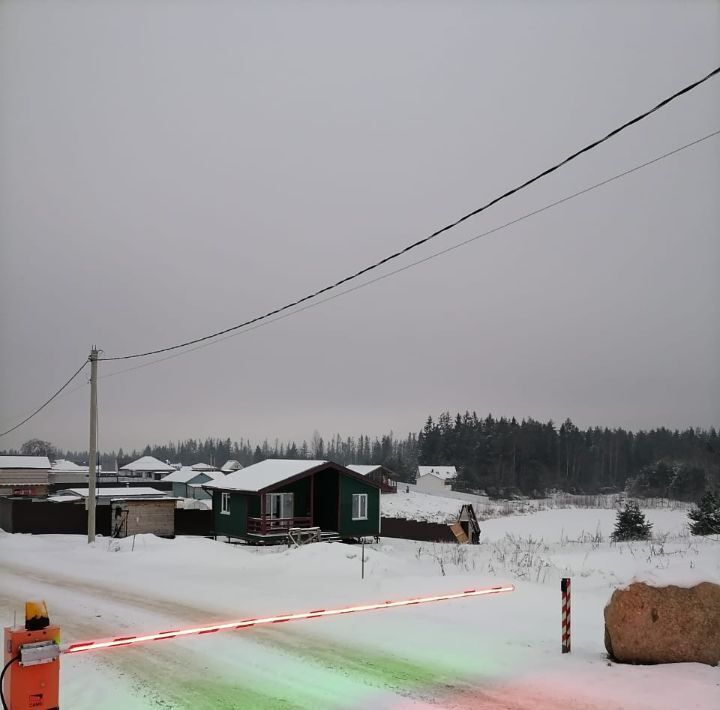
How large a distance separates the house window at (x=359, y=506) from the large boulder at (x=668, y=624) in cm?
2902

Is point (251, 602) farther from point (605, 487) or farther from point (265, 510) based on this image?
point (605, 487)

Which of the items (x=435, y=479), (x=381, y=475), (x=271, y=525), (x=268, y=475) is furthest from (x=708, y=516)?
(x=435, y=479)

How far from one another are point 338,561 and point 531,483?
346 ft

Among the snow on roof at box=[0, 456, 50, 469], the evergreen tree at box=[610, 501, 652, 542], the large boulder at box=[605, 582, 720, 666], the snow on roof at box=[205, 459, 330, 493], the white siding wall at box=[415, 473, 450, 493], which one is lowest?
the white siding wall at box=[415, 473, 450, 493]

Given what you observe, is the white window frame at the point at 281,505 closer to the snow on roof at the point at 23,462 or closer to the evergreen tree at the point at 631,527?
the evergreen tree at the point at 631,527

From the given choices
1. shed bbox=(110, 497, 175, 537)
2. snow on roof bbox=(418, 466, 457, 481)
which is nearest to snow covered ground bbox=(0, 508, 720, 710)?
shed bbox=(110, 497, 175, 537)

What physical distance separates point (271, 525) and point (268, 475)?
10.0ft

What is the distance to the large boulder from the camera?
8828mm

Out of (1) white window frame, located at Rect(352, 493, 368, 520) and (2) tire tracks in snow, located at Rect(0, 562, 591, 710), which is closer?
(2) tire tracks in snow, located at Rect(0, 562, 591, 710)

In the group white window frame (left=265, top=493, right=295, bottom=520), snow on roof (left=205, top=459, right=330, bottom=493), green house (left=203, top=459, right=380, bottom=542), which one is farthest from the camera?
white window frame (left=265, top=493, right=295, bottom=520)

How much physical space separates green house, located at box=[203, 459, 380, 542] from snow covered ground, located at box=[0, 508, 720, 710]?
13806 millimetres

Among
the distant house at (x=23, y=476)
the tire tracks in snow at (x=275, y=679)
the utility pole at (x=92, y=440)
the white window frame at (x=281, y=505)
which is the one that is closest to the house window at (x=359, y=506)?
the white window frame at (x=281, y=505)

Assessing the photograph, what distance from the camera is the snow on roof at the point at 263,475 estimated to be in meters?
35.0

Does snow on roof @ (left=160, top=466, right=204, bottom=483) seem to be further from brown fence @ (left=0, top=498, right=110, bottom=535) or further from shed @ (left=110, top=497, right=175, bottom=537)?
brown fence @ (left=0, top=498, right=110, bottom=535)
